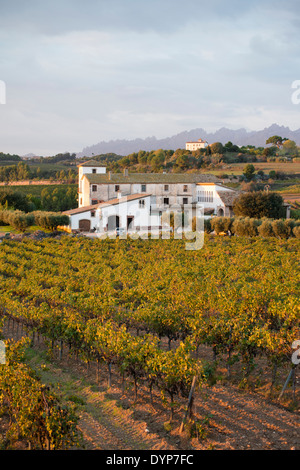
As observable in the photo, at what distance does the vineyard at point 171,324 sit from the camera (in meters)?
8.77

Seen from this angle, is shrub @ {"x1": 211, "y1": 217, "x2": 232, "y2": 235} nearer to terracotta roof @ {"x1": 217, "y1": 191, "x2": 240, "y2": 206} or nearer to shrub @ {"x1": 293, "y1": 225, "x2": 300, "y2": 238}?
shrub @ {"x1": 293, "y1": 225, "x2": 300, "y2": 238}

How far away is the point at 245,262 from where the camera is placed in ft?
66.6

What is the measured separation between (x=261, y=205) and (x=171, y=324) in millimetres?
33138

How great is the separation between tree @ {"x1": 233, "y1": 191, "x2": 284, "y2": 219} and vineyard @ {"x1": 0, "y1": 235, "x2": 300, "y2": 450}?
75.8 feet

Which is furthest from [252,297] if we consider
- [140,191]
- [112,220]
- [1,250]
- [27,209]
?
[27,209]

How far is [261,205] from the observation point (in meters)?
41.8

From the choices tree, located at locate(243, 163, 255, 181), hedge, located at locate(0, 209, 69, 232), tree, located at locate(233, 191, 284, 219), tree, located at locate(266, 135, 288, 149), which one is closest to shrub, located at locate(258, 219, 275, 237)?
tree, located at locate(233, 191, 284, 219)

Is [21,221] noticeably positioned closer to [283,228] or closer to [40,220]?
[40,220]

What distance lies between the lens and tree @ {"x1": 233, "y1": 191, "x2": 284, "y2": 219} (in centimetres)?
4188

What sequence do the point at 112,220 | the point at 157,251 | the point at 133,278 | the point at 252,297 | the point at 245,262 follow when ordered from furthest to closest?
the point at 112,220
the point at 157,251
the point at 245,262
the point at 133,278
the point at 252,297

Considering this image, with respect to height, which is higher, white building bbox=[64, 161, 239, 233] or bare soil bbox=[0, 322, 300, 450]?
white building bbox=[64, 161, 239, 233]
